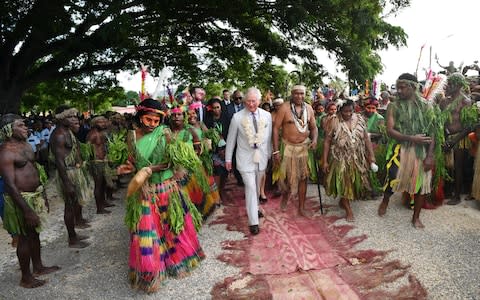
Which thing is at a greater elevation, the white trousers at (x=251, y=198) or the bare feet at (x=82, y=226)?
the white trousers at (x=251, y=198)

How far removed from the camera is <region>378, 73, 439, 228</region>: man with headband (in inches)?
186

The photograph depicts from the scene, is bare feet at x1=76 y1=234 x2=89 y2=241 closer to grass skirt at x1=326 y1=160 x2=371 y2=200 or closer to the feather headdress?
grass skirt at x1=326 y1=160 x2=371 y2=200

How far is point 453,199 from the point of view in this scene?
18.9 ft

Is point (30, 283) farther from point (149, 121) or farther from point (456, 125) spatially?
point (456, 125)

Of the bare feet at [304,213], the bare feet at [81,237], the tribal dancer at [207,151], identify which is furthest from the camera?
the tribal dancer at [207,151]

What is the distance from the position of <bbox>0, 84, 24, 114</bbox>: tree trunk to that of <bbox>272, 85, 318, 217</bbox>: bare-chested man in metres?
7.79

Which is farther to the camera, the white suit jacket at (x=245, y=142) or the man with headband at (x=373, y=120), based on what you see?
the man with headband at (x=373, y=120)

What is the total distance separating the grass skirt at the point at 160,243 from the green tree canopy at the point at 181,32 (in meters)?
5.05

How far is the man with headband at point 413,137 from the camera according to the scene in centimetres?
472

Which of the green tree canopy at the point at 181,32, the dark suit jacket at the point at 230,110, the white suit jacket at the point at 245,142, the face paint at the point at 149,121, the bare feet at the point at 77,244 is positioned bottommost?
the bare feet at the point at 77,244

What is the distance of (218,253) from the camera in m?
4.36

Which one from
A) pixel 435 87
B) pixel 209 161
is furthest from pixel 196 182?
pixel 435 87

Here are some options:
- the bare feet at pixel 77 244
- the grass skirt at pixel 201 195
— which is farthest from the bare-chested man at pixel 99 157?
the grass skirt at pixel 201 195

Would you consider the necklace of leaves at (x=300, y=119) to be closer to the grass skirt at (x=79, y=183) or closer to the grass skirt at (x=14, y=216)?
the grass skirt at (x=79, y=183)
